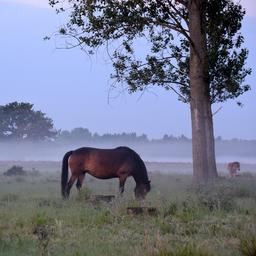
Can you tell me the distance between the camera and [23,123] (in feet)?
294

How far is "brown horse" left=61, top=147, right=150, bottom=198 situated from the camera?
20.7 metres

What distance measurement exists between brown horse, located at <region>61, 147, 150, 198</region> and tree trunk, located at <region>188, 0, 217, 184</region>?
174 inches

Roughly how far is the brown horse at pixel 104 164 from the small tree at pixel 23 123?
65868mm

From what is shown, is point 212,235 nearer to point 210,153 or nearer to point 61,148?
point 210,153

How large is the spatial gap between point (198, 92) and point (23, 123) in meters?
67.7

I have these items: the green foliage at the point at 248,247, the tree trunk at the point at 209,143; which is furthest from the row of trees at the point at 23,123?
the green foliage at the point at 248,247

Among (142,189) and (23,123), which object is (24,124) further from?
(142,189)

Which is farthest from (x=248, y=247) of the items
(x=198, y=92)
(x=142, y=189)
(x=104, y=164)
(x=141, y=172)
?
(x=198, y=92)

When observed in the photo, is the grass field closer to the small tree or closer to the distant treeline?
the small tree

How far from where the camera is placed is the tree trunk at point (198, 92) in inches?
965

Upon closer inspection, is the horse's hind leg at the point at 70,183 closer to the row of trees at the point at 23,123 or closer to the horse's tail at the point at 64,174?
the horse's tail at the point at 64,174

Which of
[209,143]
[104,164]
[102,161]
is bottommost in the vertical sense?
[104,164]

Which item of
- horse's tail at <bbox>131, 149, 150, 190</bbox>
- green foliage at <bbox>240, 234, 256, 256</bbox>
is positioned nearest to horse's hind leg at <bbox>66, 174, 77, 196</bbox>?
horse's tail at <bbox>131, 149, 150, 190</bbox>

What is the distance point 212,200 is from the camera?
15.1 m
